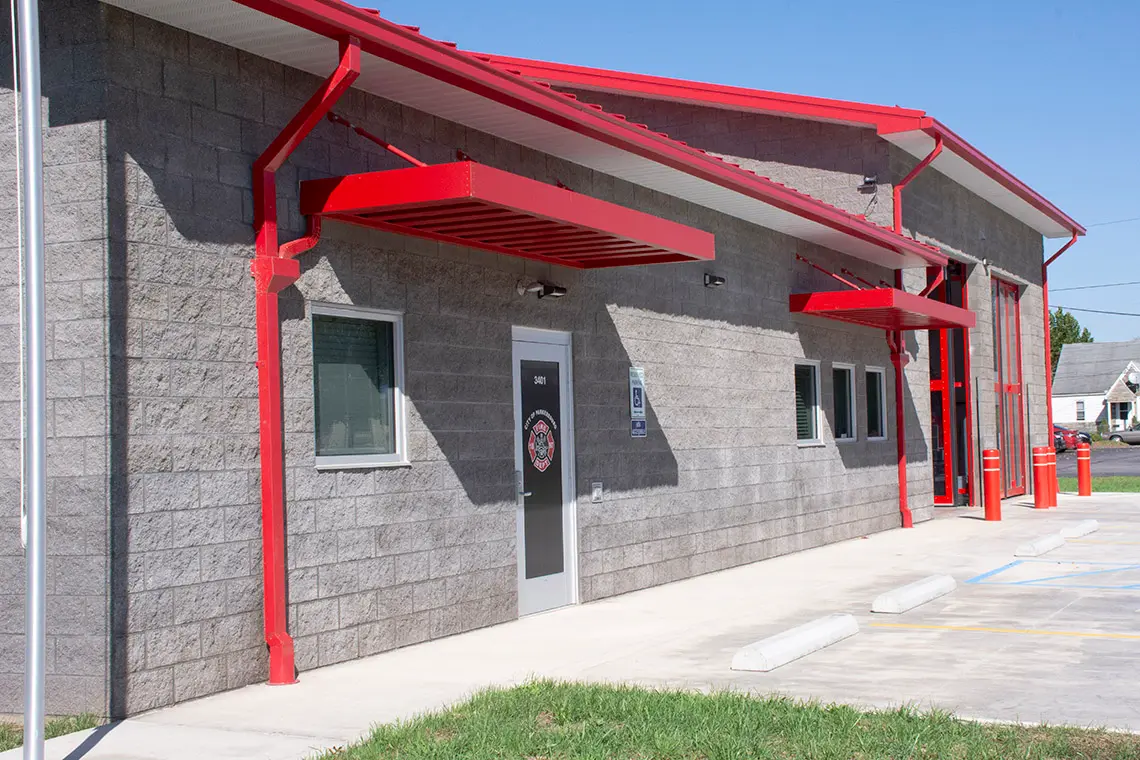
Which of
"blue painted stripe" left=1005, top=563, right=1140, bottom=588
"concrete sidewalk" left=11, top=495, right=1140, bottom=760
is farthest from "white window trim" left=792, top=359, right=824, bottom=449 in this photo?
"blue painted stripe" left=1005, top=563, right=1140, bottom=588

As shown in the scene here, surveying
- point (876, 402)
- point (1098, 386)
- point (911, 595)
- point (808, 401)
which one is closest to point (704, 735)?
point (911, 595)

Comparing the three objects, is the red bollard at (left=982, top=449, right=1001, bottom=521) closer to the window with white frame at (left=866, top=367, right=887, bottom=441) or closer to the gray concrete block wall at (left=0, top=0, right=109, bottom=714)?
the window with white frame at (left=866, top=367, right=887, bottom=441)

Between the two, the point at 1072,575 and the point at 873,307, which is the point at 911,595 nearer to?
the point at 1072,575

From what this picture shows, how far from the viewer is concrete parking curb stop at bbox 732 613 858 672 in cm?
831

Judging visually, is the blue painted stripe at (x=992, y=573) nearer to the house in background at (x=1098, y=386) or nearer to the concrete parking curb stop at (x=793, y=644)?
the concrete parking curb stop at (x=793, y=644)

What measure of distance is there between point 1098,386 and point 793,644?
306 ft

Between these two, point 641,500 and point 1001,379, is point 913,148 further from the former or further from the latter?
point 641,500

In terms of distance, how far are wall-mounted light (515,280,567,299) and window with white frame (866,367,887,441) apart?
9.44m

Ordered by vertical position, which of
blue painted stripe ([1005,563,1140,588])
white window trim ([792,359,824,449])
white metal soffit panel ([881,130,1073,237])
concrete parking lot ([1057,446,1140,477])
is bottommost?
concrete parking lot ([1057,446,1140,477])

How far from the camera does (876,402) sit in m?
19.8

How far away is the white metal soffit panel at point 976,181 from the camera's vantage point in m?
19.0

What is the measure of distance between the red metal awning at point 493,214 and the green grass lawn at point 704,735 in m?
3.28

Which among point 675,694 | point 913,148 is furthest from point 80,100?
point 913,148

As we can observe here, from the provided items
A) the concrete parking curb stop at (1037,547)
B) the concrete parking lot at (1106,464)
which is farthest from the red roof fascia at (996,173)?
the concrete parking lot at (1106,464)
